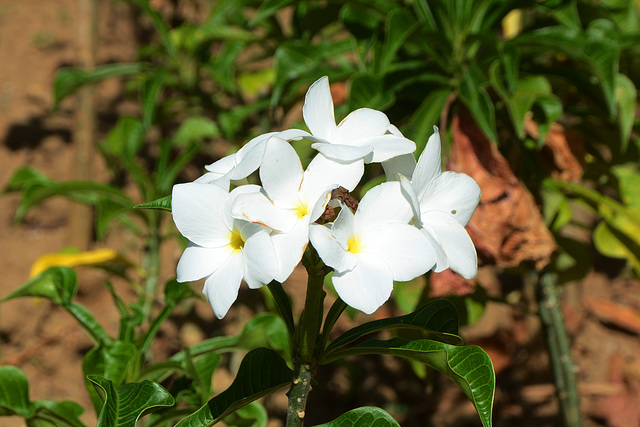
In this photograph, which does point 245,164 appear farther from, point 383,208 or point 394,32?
point 394,32

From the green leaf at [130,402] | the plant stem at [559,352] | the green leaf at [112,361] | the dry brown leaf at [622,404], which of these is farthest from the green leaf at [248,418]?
the dry brown leaf at [622,404]

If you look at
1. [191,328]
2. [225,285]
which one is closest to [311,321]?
[225,285]

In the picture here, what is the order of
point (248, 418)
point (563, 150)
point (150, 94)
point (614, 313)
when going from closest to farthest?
point (248, 418) → point (563, 150) → point (150, 94) → point (614, 313)

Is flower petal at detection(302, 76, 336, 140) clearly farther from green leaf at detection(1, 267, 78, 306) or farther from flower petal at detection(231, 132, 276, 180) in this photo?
green leaf at detection(1, 267, 78, 306)

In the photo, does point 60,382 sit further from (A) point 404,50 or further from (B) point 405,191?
(B) point 405,191

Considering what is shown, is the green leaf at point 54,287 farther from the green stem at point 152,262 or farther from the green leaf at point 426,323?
the green stem at point 152,262

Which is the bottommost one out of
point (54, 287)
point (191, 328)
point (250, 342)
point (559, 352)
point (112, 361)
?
point (191, 328)

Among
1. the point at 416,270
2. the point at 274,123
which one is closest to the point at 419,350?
the point at 416,270

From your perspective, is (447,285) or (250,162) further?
(447,285)

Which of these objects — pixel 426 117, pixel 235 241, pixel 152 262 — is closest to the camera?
pixel 235 241
